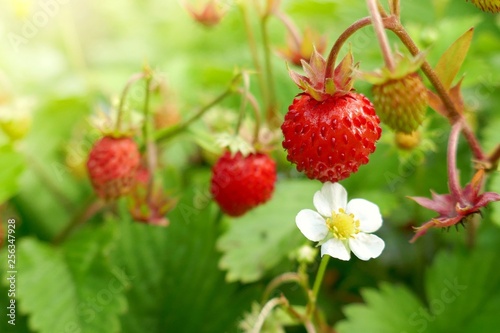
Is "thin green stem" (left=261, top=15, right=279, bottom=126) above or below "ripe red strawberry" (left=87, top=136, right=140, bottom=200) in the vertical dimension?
above

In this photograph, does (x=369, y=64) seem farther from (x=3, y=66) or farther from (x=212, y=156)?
(x=3, y=66)

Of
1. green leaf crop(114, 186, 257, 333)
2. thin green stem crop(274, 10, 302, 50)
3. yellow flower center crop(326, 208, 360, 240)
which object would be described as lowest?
green leaf crop(114, 186, 257, 333)

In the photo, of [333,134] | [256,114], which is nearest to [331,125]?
[333,134]

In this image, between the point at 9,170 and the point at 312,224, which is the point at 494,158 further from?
the point at 9,170

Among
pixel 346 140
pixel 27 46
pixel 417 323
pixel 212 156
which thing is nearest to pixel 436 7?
pixel 212 156

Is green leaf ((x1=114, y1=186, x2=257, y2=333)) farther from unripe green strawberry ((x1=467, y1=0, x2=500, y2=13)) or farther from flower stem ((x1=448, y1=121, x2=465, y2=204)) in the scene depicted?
unripe green strawberry ((x1=467, y1=0, x2=500, y2=13))

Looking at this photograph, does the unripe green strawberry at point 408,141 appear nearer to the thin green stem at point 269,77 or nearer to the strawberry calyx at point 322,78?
the thin green stem at point 269,77

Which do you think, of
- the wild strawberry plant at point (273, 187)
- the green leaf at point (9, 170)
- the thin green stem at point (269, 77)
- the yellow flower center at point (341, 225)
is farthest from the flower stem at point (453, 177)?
the green leaf at point (9, 170)

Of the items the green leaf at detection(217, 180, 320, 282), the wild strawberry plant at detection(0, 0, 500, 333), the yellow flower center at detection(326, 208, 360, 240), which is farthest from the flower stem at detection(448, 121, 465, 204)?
the green leaf at detection(217, 180, 320, 282)
